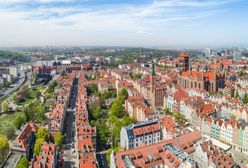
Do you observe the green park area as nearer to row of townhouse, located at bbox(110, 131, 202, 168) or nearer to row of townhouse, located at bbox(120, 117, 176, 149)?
row of townhouse, located at bbox(120, 117, 176, 149)

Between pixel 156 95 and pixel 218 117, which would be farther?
pixel 156 95

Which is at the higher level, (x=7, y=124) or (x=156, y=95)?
(x=156, y=95)

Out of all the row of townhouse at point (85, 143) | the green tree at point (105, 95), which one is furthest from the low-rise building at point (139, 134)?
the green tree at point (105, 95)

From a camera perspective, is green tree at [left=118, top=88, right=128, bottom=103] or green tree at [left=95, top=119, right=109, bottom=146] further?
green tree at [left=118, top=88, right=128, bottom=103]

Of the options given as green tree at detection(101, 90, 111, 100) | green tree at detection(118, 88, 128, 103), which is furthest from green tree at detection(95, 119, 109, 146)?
green tree at detection(101, 90, 111, 100)

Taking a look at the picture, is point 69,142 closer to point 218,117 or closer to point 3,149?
point 3,149

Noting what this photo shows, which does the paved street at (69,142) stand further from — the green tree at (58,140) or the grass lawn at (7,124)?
the grass lawn at (7,124)

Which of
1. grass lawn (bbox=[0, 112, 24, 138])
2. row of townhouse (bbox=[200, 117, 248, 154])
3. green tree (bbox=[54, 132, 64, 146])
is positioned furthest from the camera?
grass lawn (bbox=[0, 112, 24, 138])

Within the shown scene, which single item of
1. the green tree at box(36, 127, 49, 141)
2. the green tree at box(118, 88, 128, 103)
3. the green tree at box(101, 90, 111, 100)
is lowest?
the green tree at box(36, 127, 49, 141)

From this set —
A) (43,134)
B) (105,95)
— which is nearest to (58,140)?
(43,134)

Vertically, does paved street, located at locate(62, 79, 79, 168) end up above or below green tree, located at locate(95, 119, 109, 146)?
below

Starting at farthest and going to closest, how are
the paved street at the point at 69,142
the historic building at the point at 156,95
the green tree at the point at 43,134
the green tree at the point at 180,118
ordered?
1. the historic building at the point at 156,95
2. the green tree at the point at 180,118
3. the green tree at the point at 43,134
4. the paved street at the point at 69,142
